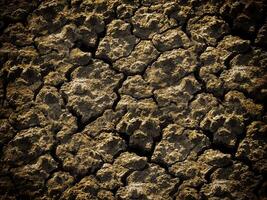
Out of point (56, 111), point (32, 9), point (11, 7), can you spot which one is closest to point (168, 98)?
point (56, 111)

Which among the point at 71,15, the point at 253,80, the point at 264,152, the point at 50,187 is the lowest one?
the point at 50,187

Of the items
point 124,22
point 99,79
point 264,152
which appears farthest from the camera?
point 124,22

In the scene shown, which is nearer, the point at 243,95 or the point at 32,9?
the point at 243,95

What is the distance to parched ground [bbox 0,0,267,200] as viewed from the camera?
1648mm

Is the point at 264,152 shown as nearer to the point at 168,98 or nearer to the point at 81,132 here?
the point at 168,98

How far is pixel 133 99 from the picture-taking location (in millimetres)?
1835

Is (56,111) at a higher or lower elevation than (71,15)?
lower

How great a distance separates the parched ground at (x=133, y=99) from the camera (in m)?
1.65

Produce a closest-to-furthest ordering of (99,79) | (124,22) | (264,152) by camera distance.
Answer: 1. (264,152)
2. (99,79)
3. (124,22)

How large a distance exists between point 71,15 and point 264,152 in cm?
149

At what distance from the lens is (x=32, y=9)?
213cm

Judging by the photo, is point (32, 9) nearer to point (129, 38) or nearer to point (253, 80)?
point (129, 38)

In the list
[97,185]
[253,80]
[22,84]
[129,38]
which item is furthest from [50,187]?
[253,80]

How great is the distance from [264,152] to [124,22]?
3.86ft
